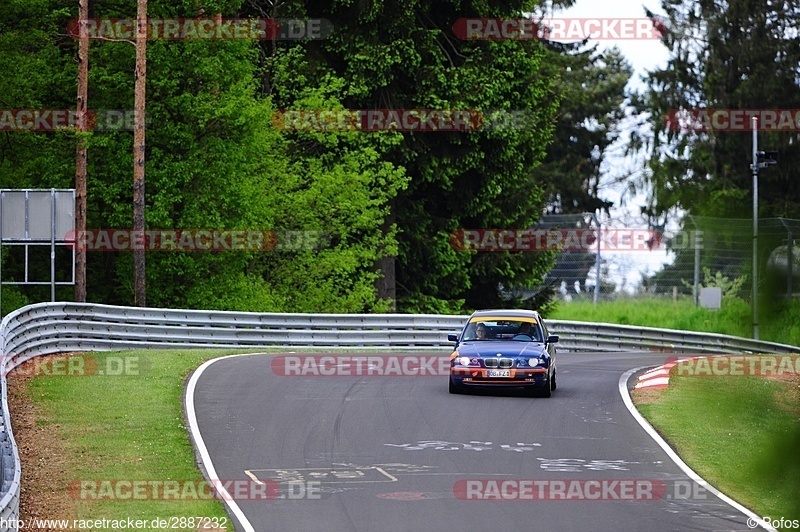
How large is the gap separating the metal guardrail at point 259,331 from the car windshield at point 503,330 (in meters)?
6.60

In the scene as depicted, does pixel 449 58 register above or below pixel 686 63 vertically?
above

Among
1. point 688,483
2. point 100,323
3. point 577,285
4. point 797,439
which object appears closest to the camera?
point 797,439

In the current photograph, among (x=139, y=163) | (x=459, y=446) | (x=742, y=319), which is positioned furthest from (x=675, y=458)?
(x=139, y=163)

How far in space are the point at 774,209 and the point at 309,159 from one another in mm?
39263

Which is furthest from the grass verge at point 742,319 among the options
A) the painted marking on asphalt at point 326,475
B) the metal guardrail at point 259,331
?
the metal guardrail at point 259,331

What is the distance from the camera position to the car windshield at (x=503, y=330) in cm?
2119

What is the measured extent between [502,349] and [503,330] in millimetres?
1164

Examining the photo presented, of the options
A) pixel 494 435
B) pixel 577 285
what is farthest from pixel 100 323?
pixel 577 285

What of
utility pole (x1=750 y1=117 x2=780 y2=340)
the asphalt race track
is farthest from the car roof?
utility pole (x1=750 y1=117 x2=780 y2=340)

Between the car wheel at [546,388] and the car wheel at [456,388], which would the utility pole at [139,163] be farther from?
the car wheel at [546,388]

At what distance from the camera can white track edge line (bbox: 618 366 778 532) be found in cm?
1188

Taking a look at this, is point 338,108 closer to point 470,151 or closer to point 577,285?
point 470,151

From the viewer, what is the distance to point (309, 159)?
137ft

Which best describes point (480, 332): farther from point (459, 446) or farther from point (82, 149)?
point (82, 149)
